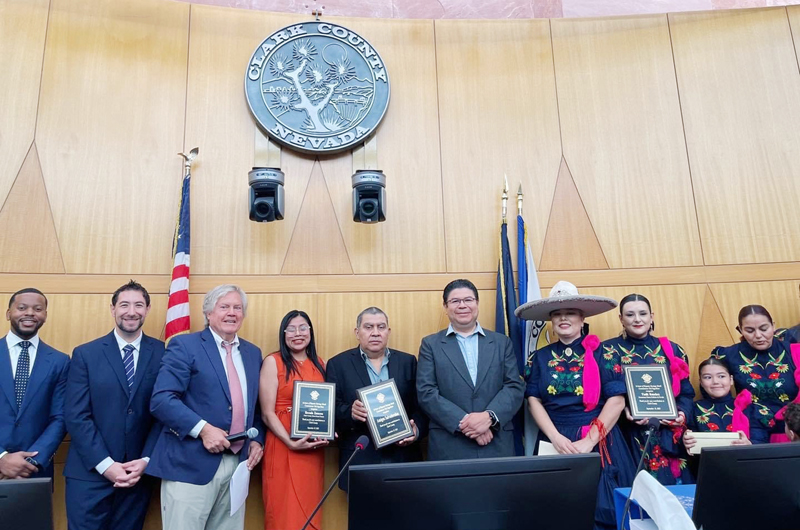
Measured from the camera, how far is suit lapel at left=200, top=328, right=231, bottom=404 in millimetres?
2775

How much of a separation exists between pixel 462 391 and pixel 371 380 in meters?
0.53

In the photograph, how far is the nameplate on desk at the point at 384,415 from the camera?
2.76 metres

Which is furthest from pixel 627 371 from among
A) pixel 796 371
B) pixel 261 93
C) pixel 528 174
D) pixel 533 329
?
pixel 261 93

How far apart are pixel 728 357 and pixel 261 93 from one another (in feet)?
11.5

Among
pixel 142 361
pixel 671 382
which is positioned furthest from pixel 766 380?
pixel 142 361

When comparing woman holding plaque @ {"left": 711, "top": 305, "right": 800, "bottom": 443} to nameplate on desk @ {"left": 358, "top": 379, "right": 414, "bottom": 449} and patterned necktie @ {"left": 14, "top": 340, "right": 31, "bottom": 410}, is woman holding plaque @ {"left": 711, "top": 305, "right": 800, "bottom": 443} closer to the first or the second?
nameplate on desk @ {"left": 358, "top": 379, "right": 414, "bottom": 449}

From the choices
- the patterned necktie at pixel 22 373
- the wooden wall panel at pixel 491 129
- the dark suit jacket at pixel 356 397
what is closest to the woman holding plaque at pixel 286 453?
the dark suit jacket at pixel 356 397

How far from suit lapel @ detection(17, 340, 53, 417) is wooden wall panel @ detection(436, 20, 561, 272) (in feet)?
8.08

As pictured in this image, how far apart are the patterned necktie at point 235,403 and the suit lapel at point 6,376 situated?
40.4 inches

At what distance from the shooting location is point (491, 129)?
14.2 feet

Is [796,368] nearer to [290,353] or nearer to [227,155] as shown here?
[290,353]

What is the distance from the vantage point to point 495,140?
14.1 ft

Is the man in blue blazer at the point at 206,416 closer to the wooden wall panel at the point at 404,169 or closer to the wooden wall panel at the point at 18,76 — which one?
the wooden wall panel at the point at 404,169

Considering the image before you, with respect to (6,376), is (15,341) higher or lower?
higher
